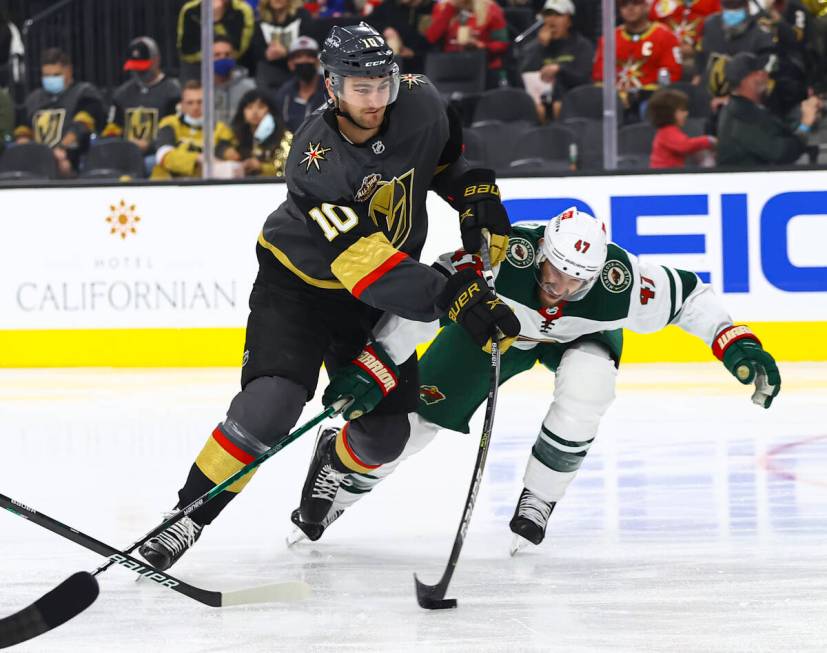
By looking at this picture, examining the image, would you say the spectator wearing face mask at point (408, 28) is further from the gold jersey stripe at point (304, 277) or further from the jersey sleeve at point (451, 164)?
the gold jersey stripe at point (304, 277)

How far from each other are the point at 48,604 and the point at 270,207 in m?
4.44

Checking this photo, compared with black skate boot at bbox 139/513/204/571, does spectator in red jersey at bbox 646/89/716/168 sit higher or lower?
higher

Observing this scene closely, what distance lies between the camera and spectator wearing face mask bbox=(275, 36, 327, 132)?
6.72 m

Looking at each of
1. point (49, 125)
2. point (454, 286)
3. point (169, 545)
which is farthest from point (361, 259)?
point (49, 125)

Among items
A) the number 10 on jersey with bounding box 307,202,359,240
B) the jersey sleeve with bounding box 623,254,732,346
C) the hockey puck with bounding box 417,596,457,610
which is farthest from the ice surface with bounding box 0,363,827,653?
the number 10 on jersey with bounding box 307,202,359,240

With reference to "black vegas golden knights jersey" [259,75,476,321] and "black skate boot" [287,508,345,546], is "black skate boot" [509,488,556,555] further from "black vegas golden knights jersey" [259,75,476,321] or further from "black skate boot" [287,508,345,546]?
"black vegas golden knights jersey" [259,75,476,321]

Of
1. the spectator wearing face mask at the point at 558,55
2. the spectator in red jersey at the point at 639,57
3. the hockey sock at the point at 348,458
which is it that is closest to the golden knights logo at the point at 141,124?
the spectator wearing face mask at the point at 558,55

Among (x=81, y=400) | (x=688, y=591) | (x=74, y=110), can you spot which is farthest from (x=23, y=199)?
(x=688, y=591)

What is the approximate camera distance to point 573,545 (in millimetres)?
3127

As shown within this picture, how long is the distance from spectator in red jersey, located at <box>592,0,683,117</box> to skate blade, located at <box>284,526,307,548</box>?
3.78 m

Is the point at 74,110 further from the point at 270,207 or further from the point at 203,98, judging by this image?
the point at 270,207

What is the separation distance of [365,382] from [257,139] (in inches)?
158

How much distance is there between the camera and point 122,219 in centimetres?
674

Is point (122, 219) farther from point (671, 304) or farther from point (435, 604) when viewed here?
point (435, 604)
